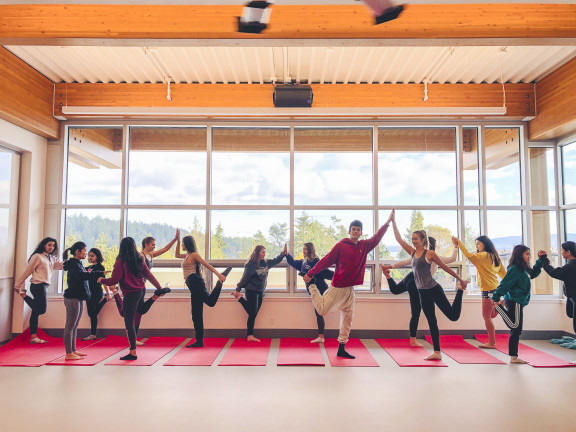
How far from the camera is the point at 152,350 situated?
572 cm

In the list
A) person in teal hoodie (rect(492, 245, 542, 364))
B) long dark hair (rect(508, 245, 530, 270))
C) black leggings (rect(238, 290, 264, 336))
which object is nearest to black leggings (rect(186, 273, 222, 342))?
black leggings (rect(238, 290, 264, 336))

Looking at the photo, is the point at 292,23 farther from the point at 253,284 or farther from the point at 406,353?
the point at 406,353

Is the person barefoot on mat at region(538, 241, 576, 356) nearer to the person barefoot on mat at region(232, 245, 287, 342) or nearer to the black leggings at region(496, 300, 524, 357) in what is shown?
the black leggings at region(496, 300, 524, 357)

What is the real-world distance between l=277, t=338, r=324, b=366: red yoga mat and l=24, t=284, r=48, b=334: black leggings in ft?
12.4

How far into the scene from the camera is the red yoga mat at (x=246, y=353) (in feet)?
16.8

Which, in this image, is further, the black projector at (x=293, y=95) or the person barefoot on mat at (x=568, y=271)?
the black projector at (x=293, y=95)

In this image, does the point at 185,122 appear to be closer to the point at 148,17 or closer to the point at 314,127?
the point at 314,127

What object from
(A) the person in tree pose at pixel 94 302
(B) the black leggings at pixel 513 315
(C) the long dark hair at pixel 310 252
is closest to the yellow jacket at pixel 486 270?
(B) the black leggings at pixel 513 315

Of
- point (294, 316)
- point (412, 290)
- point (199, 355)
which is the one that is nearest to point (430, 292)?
point (412, 290)

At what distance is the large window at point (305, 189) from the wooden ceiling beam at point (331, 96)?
1.41ft

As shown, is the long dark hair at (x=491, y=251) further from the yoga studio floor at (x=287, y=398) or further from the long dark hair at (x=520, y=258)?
the yoga studio floor at (x=287, y=398)

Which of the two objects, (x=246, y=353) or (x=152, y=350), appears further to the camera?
(x=152, y=350)

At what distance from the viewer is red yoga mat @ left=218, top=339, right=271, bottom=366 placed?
5.11m

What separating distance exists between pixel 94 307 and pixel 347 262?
4223 millimetres
